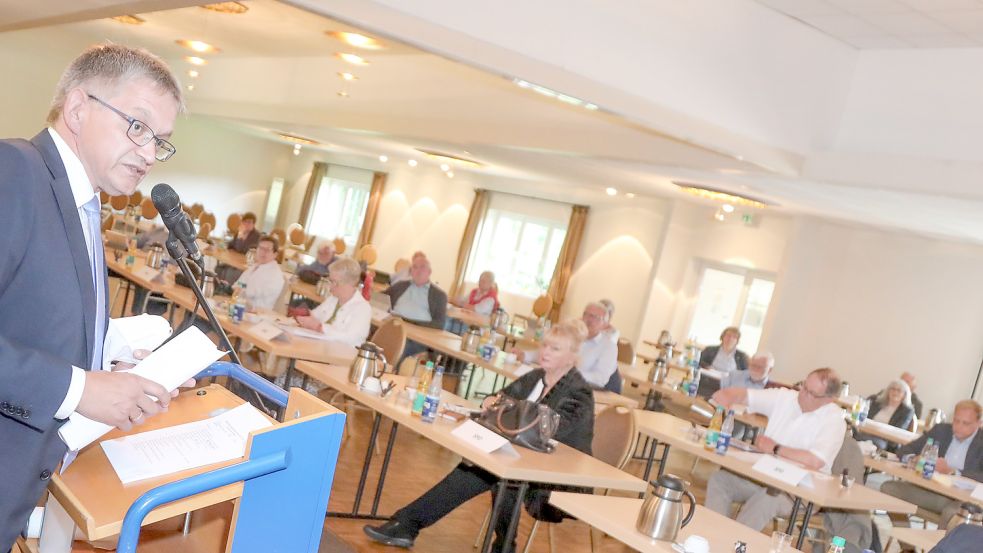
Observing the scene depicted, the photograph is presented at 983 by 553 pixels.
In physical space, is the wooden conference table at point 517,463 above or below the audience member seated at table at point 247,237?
below

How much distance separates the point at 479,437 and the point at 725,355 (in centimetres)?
683

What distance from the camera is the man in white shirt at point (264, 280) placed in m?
7.92

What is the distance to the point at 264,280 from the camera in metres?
7.96

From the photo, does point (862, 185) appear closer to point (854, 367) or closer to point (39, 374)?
point (854, 367)

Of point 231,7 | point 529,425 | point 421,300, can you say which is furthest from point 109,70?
point 421,300

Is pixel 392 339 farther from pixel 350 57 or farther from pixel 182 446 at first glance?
pixel 182 446

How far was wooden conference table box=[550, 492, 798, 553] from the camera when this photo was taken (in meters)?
2.96

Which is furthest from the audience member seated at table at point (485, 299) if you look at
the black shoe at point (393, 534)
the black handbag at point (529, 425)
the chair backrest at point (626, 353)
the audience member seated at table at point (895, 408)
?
the black handbag at point (529, 425)

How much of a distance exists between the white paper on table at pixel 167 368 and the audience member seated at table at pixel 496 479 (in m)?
2.79

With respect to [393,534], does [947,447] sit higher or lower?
higher

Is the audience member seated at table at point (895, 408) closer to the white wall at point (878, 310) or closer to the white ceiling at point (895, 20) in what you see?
the white wall at point (878, 310)

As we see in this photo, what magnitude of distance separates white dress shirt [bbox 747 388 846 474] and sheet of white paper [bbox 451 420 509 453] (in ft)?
7.66

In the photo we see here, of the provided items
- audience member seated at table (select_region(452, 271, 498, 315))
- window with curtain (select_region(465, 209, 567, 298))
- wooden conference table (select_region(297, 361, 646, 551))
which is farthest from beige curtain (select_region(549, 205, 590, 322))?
wooden conference table (select_region(297, 361, 646, 551))

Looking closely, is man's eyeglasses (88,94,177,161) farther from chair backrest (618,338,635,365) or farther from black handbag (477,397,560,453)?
chair backrest (618,338,635,365)
